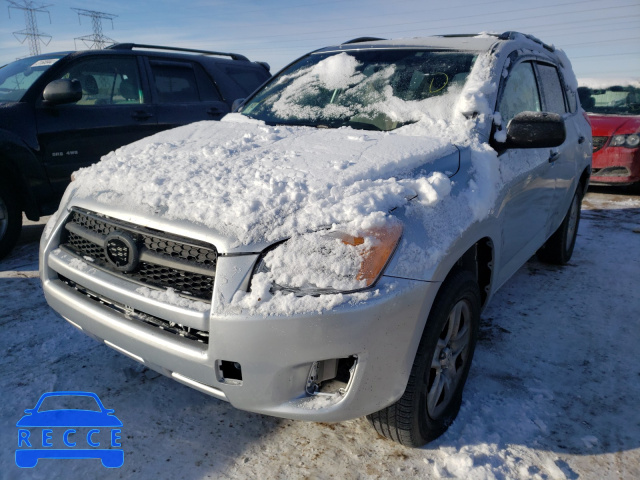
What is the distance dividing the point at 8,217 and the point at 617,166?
7.73 metres

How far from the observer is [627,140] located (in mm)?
7457

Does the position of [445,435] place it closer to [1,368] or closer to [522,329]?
[522,329]

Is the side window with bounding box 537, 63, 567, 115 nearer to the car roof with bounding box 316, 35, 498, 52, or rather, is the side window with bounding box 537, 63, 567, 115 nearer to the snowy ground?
the car roof with bounding box 316, 35, 498, 52

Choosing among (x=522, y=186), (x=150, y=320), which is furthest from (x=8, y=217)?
(x=522, y=186)

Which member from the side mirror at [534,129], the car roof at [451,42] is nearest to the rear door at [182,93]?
the car roof at [451,42]

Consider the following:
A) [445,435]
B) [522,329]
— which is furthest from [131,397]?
[522,329]

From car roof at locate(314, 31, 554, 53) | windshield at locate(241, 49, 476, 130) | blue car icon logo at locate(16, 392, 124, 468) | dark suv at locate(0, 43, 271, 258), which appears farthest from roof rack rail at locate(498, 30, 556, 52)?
dark suv at locate(0, 43, 271, 258)

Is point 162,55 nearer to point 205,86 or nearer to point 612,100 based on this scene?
point 205,86

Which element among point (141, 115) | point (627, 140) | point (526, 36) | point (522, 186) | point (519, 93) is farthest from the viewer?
point (627, 140)

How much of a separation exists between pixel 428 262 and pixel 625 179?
713 centimetres

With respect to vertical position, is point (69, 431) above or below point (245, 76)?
below

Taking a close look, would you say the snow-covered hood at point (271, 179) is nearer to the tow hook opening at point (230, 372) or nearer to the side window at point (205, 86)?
the tow hook opening at point (230, 372)

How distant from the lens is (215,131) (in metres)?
2.70

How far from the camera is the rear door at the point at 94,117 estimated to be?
14.5ft
